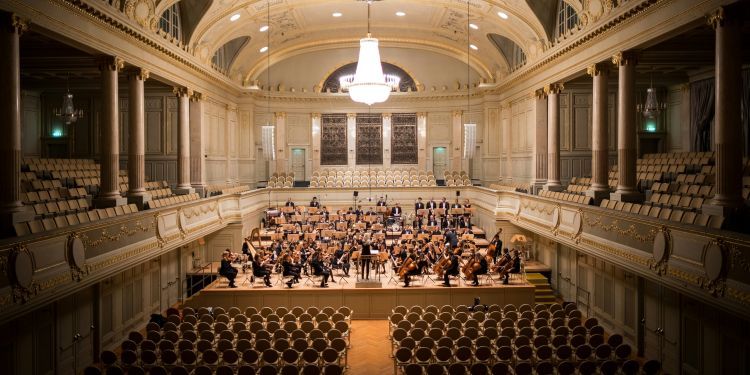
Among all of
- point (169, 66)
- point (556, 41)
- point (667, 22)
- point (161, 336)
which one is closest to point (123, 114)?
point (169, 66)

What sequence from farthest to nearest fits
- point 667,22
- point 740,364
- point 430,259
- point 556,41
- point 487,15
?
point 487,15
point 556,41
point 430,259
point 667,22
point 740,364

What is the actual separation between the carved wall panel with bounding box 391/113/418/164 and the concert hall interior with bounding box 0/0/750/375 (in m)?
0.12

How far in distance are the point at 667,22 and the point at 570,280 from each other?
8.88m

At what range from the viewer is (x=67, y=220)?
Answer: 1181 cm

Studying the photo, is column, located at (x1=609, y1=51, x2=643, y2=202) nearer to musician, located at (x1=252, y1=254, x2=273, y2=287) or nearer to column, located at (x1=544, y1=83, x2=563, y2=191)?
column, located at (x1=544, y1=83, x2=563, y2=191)

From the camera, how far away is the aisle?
43.0 feet

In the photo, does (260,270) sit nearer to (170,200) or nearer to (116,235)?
(170,200)

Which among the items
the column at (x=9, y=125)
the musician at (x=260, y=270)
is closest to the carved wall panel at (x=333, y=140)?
the musician at (x=260, y=270)

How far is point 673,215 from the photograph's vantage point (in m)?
11.6

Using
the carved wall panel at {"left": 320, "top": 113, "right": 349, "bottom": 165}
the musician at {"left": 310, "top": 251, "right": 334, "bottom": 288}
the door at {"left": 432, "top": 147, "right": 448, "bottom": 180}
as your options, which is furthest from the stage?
the carved wall panel at {"left": 320, "top": 113, "right": 349, "bottom": 165}

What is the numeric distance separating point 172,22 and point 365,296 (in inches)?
458

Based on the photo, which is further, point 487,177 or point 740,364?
point 487,177

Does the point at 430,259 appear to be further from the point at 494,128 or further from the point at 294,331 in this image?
the point at 494,128

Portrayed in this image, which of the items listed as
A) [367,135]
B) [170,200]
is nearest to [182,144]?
[170,200]
